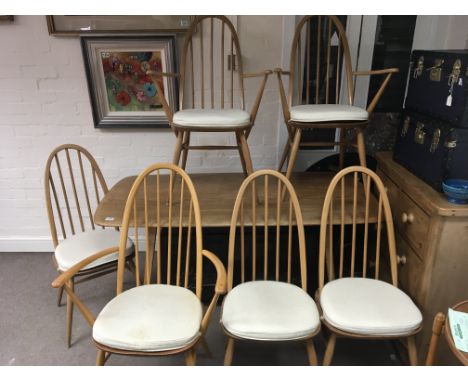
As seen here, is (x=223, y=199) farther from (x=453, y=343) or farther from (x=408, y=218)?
(x=453, y=343)

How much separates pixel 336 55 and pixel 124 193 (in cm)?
147

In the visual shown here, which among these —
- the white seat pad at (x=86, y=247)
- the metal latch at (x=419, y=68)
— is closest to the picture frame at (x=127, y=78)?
the white seat pad at (x=86, y=247)

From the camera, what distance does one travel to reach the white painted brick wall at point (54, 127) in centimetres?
198

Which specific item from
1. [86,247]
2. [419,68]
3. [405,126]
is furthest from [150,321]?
[419,68]

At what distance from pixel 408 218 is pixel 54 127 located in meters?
2.02

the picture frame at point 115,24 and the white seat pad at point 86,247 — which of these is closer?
the white seat pad at point 86,247

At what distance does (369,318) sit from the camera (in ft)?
4.04

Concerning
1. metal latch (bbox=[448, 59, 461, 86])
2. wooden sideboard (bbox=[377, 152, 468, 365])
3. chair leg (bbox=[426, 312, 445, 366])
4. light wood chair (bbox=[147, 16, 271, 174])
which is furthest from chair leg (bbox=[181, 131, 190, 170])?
chair leg (bbox=[426, 312, 445, 366])

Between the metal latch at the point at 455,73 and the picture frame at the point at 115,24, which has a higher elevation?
the picture frame at the point at 115,24

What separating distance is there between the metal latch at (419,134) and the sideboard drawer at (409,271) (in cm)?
44

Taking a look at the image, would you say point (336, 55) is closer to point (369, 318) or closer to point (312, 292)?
point (312, 292)

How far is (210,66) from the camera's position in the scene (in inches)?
78.7

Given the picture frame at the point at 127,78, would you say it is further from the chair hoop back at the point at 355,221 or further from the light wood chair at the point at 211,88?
the chair hoop back at the point at 355,221
